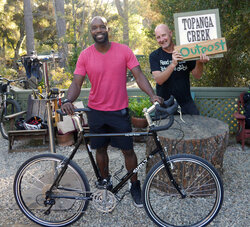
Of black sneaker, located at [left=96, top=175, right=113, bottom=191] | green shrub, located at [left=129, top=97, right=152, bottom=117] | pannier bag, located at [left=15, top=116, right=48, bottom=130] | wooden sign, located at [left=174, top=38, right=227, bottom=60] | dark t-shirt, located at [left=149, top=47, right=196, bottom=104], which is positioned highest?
wooden sign, located at [left=174, top=38, right=227, bottom=60]

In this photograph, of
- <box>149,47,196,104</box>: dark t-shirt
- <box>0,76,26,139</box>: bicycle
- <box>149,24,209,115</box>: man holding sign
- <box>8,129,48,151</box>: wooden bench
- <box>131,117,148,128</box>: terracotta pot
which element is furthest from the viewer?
<box>0,76,26,139</box>: bicycle

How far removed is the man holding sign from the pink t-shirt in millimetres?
768

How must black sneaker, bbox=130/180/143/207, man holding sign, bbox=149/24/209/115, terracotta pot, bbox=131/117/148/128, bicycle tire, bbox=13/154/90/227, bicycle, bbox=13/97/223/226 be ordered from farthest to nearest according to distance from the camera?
1. terracotta pot, bbox=131/117/148/128
2. man holding sign, bbox=149/24/209/115
3. black sneaker, bbox=130/180/143/207
4. bicycle tire, bbox=13/154/90/227
5. bicycle, bbox=13/97/223/226

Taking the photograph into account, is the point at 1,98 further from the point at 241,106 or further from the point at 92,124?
the point at 241,106

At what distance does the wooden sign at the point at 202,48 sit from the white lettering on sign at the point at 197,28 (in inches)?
4.5

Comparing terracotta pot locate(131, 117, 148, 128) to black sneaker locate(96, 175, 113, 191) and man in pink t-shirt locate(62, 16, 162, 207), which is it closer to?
man in pink t-shirt locate(62, 16, 162, 207)

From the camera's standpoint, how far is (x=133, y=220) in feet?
9.94

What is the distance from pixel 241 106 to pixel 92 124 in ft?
11.5

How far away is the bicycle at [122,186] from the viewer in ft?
8.55

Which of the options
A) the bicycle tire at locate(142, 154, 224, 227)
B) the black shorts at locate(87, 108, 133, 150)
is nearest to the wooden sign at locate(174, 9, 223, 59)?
the black shorts at locate(87, 108, 133, 150)

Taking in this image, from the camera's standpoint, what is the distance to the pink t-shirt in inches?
110

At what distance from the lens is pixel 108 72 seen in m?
2.81

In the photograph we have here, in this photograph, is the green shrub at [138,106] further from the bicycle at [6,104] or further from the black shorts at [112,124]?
the black shorts at [112,124]

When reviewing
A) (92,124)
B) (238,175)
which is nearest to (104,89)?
(92,124)
